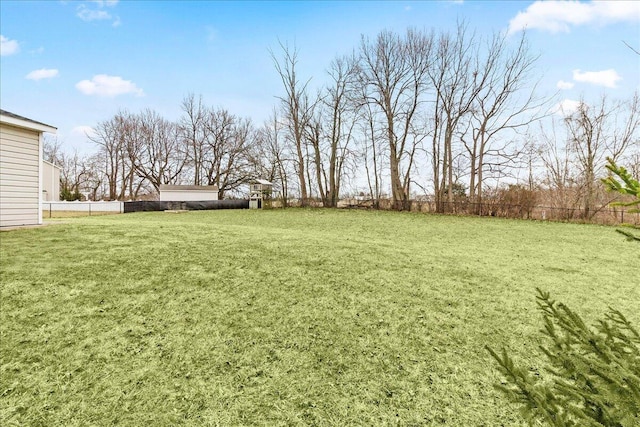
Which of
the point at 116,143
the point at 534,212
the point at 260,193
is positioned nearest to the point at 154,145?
the point at 116,143

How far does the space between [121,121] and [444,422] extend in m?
34.2

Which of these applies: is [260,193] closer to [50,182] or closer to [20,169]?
[20,169]

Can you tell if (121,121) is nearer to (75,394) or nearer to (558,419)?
(75,394)

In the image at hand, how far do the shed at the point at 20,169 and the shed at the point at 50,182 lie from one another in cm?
2004

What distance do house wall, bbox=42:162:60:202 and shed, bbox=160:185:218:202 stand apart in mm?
9052

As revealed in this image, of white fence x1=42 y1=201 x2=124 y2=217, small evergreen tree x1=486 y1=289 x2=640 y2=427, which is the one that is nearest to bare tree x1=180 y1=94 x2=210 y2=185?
white fence x1=42 y1=201 x2=124 y2=217

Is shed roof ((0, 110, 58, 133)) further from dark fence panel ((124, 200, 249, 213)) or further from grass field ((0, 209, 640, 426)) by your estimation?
dark fence panel ((124, 200, 249, 213))

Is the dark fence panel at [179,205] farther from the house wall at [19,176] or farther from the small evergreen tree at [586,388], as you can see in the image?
the small evergreen tree at [586,388]

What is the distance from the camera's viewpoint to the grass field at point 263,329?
6.93 ft

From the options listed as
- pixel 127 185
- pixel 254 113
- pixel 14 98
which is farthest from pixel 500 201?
pixel 127 185

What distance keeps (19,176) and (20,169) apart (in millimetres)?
174

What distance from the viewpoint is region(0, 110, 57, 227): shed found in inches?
284

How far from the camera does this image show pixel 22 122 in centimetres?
727

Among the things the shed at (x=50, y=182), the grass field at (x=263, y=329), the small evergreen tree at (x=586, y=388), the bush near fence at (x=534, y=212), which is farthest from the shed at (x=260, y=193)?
the small evergreen tree at (x=586, y=388)
